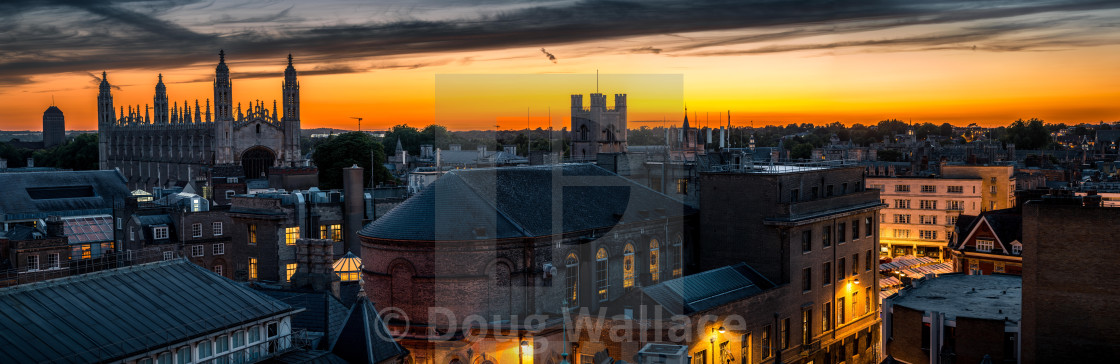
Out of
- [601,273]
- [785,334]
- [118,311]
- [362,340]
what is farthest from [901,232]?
[118,311]

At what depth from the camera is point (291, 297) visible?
1308 inches

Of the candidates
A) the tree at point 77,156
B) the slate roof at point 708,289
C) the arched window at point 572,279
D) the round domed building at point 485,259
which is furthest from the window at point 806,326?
the tree at point 77,156

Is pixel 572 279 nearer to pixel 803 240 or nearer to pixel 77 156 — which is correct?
pixel 803 240

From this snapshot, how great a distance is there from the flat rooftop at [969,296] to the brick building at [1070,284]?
175 centimetres

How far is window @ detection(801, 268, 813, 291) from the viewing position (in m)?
43.9

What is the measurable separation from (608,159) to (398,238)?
16996 mm

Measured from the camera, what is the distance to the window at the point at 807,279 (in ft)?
144

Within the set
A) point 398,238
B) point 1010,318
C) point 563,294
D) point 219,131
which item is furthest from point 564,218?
→ point 219,131

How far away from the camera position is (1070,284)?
33031mm

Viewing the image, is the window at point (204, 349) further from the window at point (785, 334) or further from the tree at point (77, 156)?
the tree at point (77, 156)

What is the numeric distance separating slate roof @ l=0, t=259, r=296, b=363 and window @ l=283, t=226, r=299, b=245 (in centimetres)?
2568

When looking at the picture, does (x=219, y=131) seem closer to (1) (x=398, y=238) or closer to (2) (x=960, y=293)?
(1) (x=398, y=238)

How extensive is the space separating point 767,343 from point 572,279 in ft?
32.5

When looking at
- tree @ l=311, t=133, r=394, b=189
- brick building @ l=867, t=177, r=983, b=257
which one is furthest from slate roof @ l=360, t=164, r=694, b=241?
tree @ l=311, t=133, r=394, b=189
